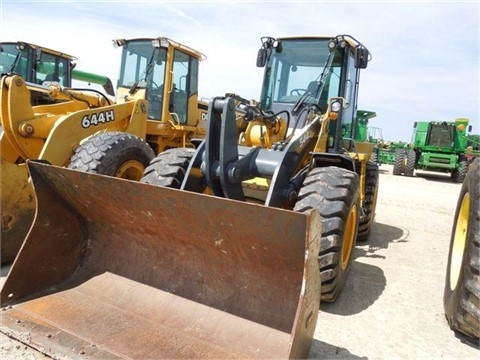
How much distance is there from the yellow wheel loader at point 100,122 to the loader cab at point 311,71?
1.70 m

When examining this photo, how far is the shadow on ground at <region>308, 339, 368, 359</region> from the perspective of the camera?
8.55 feet

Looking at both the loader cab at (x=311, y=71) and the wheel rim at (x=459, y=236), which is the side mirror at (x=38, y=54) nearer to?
the loader cab at (x=311, y=71)

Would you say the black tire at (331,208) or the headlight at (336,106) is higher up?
the headlight at (336,106)

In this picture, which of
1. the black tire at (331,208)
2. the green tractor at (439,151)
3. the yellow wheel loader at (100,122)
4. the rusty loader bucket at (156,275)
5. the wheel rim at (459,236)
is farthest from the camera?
the green tractor at (439,151)

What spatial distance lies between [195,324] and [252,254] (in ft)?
1.91

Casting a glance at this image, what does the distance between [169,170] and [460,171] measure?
51.3ft

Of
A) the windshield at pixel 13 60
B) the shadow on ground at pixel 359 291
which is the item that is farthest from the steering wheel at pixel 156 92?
the shadow on ground at pixel 359 291

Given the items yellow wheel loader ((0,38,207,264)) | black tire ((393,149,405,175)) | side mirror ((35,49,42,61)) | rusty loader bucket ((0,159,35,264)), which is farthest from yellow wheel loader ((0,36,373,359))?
black tire ((393,149,405,175))

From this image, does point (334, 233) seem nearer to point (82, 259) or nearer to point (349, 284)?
point (349, 284)

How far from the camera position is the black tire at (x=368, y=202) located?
524 centimetres

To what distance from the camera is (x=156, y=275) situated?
119 inches

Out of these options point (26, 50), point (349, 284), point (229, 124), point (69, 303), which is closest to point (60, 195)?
point (69, 303)

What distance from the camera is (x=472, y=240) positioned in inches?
104

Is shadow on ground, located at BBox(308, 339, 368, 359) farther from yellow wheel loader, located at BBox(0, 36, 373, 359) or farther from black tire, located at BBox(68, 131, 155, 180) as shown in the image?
black tire, located at BBox(68, 131, 155, 180)
